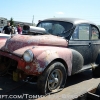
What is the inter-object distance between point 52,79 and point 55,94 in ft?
0.99

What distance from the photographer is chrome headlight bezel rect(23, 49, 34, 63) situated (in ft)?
11.8

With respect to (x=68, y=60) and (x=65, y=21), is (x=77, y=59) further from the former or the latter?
(x=65, y=21)

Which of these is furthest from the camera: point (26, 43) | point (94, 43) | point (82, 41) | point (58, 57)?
point (94, 43)

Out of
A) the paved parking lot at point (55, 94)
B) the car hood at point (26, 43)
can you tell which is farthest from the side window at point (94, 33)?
the car hood at point (26, 43)

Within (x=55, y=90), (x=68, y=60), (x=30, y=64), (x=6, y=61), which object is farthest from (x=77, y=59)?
(x=6, y=61)

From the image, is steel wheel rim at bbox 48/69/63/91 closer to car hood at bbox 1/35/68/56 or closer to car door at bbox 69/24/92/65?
car hood at bbox 1/35/68/56

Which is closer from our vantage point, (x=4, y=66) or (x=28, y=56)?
(x=28, y=56)

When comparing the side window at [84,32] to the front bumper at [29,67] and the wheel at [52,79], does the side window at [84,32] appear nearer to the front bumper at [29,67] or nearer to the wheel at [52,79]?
the wheel at [52,79]

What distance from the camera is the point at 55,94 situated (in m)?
3.85

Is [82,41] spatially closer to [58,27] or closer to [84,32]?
[84,32]

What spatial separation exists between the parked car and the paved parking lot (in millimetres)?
215

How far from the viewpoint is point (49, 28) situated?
205 inches

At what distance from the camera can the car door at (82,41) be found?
15.5 ft

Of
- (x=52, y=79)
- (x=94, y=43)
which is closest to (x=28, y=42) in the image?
(x=52, y=79)
